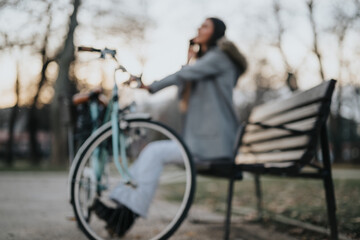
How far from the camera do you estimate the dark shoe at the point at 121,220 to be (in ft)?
9.23

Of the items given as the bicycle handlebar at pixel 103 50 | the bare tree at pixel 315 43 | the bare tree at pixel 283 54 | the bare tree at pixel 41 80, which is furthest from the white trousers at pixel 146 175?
the bare tree at pixel 283 54

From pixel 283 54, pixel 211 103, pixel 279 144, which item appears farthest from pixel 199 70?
pixel 283 54

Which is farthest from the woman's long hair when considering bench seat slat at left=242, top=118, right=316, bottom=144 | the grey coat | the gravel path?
the gravel path

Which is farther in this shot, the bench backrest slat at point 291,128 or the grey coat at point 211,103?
the grey coat at point 211,103

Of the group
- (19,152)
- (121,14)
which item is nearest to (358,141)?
(121,14)

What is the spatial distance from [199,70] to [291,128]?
88cm

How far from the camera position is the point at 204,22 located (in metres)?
3.63

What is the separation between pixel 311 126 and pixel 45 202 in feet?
13.6

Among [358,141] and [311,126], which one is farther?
[358,141]

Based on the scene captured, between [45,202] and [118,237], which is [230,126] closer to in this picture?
[118,237]

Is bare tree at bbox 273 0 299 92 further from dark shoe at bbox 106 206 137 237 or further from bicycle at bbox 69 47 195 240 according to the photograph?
dark shoe at bbox 106 206 137 237

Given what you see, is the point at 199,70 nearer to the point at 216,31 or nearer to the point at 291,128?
the point at 216,31

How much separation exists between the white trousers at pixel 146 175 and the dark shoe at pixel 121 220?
12cm

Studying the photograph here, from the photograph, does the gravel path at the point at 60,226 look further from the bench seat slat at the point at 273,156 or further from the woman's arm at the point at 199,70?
the woman's arm at the point at 199,70
